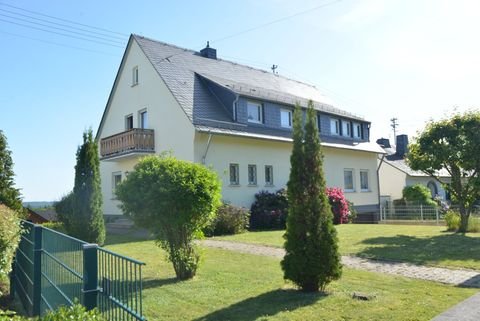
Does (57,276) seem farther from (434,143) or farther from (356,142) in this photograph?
(356,142)

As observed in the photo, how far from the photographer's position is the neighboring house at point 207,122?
62.5 ft

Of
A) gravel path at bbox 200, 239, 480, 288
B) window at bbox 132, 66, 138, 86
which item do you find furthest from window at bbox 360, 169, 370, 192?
gravel path at bbox 200, 239, 480, 288

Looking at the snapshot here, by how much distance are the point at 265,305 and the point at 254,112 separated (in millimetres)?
16158

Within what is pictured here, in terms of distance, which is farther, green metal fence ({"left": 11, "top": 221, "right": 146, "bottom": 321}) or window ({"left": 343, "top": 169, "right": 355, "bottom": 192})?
window ({"left": 343, "top": 169, "right": 355, "bottom": 192})

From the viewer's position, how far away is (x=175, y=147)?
19172 mm

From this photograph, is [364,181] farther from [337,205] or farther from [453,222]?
[453,222]

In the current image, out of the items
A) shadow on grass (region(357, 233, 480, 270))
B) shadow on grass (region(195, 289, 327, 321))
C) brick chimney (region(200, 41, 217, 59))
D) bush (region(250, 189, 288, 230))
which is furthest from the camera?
brick chimney (region(200, 41, 217, 59))

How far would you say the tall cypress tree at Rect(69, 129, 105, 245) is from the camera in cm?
Result: 1220

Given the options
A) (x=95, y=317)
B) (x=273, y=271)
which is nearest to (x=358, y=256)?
(x=273, y=271)

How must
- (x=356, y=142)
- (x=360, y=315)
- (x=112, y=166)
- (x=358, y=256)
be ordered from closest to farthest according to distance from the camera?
(x=360, y=315), (x=358, y=256), (x=112, y=166), (x=356, y=142)

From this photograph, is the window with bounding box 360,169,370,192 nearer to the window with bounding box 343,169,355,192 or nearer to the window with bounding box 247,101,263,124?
the window with bounding box 343,169,355,192

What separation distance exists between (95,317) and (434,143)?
15.5 m

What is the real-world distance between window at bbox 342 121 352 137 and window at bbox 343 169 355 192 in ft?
7.80

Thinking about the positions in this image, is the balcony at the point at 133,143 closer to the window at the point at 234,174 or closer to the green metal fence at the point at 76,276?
the window at the point at 234,174
